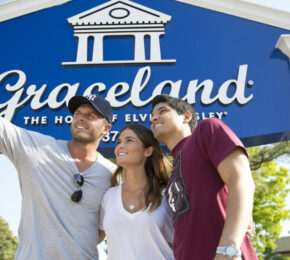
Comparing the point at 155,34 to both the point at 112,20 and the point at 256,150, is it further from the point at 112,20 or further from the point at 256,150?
the point at 256,150

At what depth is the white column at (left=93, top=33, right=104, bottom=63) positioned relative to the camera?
205 inches

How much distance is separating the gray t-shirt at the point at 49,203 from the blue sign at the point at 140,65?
66.6 inches

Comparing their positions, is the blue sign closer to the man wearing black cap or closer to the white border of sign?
the white border of sign

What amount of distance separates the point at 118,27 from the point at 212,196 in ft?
13.4

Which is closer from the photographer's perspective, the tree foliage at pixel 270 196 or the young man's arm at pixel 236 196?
the young man's arm at pixel 236 196

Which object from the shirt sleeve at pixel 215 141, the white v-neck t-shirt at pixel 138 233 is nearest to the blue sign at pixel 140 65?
the white v-neck t-shirt at pixel 138 233

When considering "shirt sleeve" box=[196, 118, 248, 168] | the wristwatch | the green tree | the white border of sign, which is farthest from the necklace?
the green tree

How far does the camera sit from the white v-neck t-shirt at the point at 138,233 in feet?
8.57

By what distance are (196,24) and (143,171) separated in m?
3.27

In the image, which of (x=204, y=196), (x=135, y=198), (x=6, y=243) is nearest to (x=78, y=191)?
(x=135, y=198)

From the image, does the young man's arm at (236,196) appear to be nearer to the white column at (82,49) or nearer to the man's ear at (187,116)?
the man's ear at (187,116)

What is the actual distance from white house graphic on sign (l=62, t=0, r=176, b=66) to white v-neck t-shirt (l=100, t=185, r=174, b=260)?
2.97 metres

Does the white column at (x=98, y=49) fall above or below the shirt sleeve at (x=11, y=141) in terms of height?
above

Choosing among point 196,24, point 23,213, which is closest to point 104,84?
point 196,24
